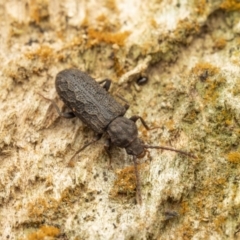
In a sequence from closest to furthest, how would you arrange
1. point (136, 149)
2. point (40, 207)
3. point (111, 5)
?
point (40, 207), point (136, 149), point (111, 5)

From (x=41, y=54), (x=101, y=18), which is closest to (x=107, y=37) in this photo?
(x=101, y=18)

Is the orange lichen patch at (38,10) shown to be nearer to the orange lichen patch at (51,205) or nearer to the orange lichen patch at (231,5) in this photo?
the orange lichen patch at (231,5)

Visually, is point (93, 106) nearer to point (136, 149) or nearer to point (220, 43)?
point (136, 149)

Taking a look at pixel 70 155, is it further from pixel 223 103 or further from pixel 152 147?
pixel 223 103

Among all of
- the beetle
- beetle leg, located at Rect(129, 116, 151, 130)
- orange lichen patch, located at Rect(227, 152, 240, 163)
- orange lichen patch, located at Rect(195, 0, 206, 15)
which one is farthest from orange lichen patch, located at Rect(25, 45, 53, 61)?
orange lichen patch, located at Rect(227, 152, 240, 163)

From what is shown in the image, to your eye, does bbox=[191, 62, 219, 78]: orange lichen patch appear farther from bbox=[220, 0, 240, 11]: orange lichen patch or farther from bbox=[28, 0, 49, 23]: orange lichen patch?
bbox=[28, 0, 49, 23]: orange lichen patch

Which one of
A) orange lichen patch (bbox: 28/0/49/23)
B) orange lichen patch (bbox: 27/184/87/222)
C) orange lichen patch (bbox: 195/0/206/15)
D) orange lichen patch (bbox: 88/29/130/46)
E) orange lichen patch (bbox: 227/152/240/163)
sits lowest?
orange lichen patch (bbox: 227/152/240/163)

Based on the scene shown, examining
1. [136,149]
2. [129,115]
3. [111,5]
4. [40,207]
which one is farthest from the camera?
[111,5]
